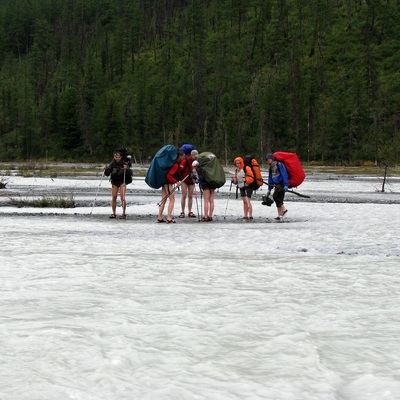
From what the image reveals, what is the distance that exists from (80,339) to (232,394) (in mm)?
1696

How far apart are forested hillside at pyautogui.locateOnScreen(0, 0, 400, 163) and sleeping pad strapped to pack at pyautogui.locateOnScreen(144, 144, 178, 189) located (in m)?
51.8

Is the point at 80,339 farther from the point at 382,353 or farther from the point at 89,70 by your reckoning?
the point at 89,70

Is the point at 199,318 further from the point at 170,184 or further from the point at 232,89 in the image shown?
the point at 232,89

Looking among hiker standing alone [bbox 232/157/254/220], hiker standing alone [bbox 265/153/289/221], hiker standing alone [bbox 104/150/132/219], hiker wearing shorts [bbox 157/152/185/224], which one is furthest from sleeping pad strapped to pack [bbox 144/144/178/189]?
hiker standing alone [bbox 265/153/289/221]

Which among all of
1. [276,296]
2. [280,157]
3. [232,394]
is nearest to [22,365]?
[232,394]

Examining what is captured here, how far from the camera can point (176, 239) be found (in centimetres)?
1292

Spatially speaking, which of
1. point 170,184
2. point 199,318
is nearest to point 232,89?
point 170,184

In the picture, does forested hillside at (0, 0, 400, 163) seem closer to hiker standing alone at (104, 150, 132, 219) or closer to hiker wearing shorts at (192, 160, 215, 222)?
hiker wearing shorts at (192, 160, 215, 222)

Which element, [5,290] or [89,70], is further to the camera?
[89,70]

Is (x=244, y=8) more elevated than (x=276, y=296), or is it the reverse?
(x=244, y=8)

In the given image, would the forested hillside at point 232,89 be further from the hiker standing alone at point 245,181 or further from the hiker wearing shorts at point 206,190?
the hiker wearing shorts at point 206,190

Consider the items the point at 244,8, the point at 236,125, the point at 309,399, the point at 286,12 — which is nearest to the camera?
the point at 309,399

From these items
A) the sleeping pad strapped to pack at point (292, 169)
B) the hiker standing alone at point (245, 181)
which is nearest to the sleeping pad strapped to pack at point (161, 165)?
the hiker standing alone at point (245, 181)

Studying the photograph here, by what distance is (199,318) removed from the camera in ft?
20.3
